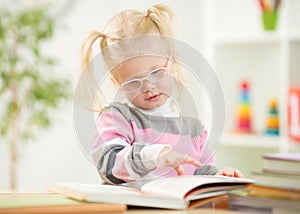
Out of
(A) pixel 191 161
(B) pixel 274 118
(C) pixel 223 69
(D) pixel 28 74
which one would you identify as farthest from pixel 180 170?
(C) pixel 223 69

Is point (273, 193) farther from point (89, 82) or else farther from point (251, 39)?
point (251, 39)

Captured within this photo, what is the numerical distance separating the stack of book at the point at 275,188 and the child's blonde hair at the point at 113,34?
23cm

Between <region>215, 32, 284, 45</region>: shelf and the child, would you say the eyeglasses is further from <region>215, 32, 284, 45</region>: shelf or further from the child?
<region>215, 32, 284, 45</region>: shelf

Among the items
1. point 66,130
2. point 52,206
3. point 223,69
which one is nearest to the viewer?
point 52,206

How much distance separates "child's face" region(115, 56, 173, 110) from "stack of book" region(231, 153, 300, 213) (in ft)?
0.56

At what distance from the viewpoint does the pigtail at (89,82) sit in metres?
0.84

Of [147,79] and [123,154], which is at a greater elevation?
[147,79]

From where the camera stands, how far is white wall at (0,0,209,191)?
306cm

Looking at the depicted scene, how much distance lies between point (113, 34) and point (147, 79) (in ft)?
0.28

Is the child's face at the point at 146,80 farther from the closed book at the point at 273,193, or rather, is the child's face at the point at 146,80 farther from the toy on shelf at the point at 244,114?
the toy on shelf at the point at 244,114

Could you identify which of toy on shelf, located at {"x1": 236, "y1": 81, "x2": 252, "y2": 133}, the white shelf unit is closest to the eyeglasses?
the white shelf unit

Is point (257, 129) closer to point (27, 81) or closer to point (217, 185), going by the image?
point (27, 81)

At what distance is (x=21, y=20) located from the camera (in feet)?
8.32

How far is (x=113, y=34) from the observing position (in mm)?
835
